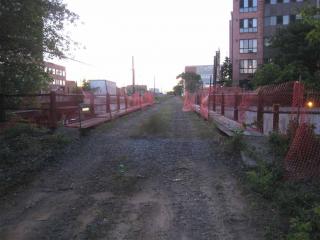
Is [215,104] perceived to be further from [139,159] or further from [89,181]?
[89,181]

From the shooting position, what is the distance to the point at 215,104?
24.7 meters

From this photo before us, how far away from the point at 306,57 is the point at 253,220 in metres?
47.1

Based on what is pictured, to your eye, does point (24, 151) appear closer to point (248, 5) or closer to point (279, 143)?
point (279, 143)

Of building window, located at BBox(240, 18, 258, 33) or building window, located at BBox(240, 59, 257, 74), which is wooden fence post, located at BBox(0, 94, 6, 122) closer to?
building window, located at BBox(240, 59, 257, 74)

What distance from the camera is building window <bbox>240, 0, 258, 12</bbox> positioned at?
7325cm

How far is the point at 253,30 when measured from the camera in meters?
74.2

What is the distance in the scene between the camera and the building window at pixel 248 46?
74375 millimetres

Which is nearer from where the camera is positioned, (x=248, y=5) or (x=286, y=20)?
(x=286, y=20)

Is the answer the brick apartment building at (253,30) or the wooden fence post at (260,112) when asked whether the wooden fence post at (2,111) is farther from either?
the brick apartment building at (253,30)

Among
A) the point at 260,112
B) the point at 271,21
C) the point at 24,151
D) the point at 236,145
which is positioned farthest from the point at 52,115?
the point at 271,21

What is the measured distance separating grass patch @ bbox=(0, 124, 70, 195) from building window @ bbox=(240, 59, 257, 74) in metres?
65.7

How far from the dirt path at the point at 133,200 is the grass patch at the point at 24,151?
1.34 feet

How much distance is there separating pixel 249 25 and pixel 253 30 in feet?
3.80

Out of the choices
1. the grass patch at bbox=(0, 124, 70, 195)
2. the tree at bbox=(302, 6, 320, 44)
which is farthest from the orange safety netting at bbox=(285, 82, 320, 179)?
the grass patch at bbox=(0, 124, 70, 195)
